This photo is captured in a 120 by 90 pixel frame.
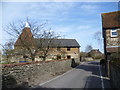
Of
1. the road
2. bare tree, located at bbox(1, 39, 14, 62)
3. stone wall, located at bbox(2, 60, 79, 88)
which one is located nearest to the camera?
stone wall, located at bbox(2, 60, 79, 88)

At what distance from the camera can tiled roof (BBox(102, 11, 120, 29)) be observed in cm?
1776

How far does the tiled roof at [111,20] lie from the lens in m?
17.8

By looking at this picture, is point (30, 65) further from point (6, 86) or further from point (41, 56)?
point (41, 56)

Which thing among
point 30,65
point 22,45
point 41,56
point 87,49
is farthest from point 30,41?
point 87,49

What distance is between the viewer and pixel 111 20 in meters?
18.8

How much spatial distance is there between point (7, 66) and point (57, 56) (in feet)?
76.1

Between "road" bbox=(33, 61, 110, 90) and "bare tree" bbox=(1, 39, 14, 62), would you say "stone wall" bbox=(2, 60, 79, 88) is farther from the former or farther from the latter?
"bare tree" bbox=(1, 39, 14, 62)

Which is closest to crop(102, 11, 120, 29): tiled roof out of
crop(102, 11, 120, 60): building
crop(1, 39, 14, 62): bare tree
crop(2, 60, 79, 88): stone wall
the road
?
crop(102, 11, 120, 60): building

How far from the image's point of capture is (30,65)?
1147cm

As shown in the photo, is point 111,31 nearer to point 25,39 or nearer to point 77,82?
point 77,82

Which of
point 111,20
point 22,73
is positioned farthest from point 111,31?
point 22,73

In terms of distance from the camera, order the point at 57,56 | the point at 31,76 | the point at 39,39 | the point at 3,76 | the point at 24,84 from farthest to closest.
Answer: the point at 57,56, the point at 39,39, the point at 31,76, the point at 24,84, the point at 3,76

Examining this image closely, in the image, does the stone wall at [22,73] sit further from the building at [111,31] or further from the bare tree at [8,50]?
the building at [111,31]

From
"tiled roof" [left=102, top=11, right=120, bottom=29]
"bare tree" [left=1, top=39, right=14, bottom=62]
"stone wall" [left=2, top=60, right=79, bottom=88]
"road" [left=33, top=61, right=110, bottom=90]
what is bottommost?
"road" [left=33, top=61, right=110, bottom=90]
